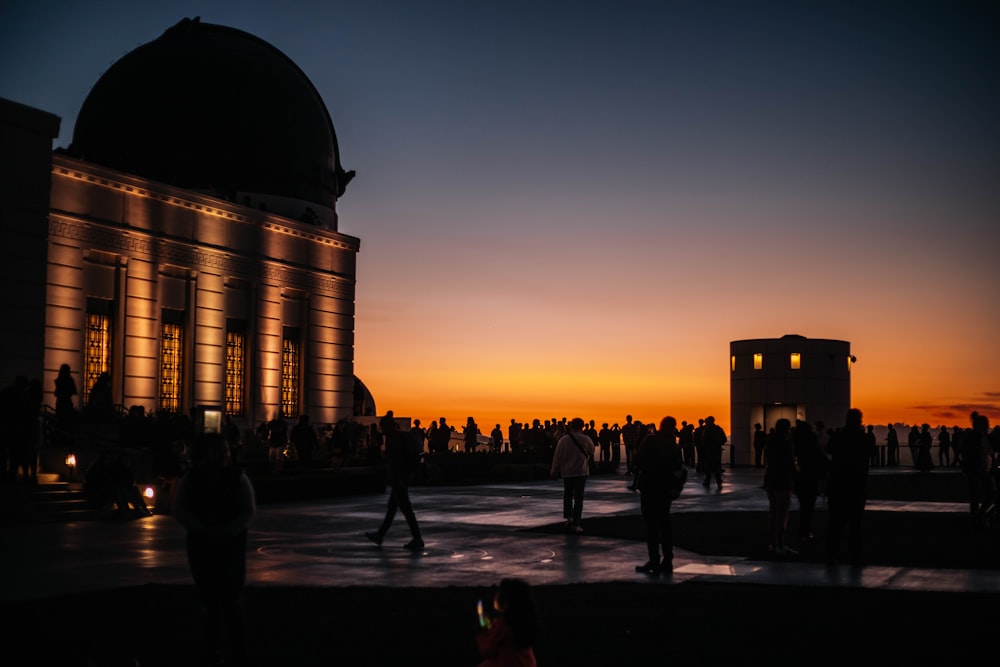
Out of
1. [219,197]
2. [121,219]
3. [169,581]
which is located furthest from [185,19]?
[169,581]

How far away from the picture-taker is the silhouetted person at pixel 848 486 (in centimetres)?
1427

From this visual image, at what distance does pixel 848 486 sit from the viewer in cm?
1448

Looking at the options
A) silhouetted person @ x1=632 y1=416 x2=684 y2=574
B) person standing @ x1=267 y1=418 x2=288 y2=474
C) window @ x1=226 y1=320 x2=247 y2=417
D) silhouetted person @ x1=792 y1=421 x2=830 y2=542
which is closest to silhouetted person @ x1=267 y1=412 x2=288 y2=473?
person standing @ x1=267 y1=418 x2=288 y2=474

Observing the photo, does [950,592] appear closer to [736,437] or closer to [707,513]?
[707,513]

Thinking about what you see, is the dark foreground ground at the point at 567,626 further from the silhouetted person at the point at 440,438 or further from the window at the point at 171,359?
the silhouetted person at the point at 440,438

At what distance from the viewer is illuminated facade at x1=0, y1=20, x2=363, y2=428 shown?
29500 mm

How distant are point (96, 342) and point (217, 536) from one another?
25.2 meters

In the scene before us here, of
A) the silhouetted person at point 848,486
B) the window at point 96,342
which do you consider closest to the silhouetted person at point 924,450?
the window at point 96,342

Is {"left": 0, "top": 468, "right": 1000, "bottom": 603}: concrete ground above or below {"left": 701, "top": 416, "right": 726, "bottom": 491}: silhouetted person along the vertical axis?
below

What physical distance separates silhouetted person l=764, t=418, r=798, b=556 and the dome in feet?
80.9

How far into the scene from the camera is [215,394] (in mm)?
35312

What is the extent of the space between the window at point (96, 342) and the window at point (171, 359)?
195cm

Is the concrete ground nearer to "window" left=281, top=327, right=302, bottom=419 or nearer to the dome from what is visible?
"window" left=281, top=327, right=302, bottom=419

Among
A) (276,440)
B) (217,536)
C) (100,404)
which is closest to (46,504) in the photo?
(100,404)
